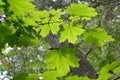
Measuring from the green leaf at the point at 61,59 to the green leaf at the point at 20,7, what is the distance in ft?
0.99

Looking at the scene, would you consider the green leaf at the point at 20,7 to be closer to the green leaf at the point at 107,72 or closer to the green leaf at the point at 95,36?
the green leaf at the point at 95,36

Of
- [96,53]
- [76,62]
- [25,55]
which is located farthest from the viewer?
[25,55]

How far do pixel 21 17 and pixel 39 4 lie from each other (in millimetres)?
5369

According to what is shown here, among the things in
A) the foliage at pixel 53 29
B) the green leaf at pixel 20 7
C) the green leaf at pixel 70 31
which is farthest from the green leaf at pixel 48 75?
the green leaf at pixel 20 7

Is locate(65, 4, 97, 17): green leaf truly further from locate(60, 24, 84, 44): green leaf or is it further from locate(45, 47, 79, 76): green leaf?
locate(45, 47, 79, 76): green leaf

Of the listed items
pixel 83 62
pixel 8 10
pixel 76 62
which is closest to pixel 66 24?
A: pixel 76 62

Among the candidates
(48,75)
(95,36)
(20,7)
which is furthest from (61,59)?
(20,7)

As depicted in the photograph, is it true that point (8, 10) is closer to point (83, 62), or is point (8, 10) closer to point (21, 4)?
point (21, 4)

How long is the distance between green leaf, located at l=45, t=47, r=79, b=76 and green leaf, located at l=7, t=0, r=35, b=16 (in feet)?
0.99

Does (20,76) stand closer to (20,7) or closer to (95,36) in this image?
(20,7)

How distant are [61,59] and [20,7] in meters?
0.38

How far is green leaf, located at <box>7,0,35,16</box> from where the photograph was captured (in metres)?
1.31

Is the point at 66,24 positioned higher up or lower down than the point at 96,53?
higher up

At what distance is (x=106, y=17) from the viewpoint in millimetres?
7500
